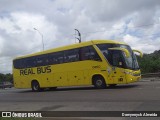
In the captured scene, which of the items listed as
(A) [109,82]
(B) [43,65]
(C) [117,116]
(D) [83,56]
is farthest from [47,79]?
(C) [117,116]

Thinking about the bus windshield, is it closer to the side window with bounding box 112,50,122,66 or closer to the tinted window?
the side window with bounding box 112,50,122,66

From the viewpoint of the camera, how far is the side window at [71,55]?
969 inches

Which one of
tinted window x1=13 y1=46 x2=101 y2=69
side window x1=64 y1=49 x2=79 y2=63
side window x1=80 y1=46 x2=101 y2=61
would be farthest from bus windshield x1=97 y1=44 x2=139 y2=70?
side window x1=64 y1=49 x2=79 y2=63

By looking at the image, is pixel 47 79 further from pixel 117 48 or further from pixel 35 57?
pixel 117 48

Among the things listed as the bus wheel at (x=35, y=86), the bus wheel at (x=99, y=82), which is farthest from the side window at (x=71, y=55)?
the bus wheel at (x=35, y=86)

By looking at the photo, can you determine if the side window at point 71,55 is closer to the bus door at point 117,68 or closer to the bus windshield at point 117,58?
the bus windshield at point 117,58

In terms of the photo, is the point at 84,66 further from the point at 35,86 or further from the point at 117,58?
the point at 35,86

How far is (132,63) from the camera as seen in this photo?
910 inches

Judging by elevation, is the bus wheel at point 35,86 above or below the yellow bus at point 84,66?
below

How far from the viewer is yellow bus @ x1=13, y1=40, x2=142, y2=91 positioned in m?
22.7

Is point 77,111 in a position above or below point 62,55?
below

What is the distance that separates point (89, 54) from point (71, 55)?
1.74 m

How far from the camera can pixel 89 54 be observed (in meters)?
23.8

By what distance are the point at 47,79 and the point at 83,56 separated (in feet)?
15.7
